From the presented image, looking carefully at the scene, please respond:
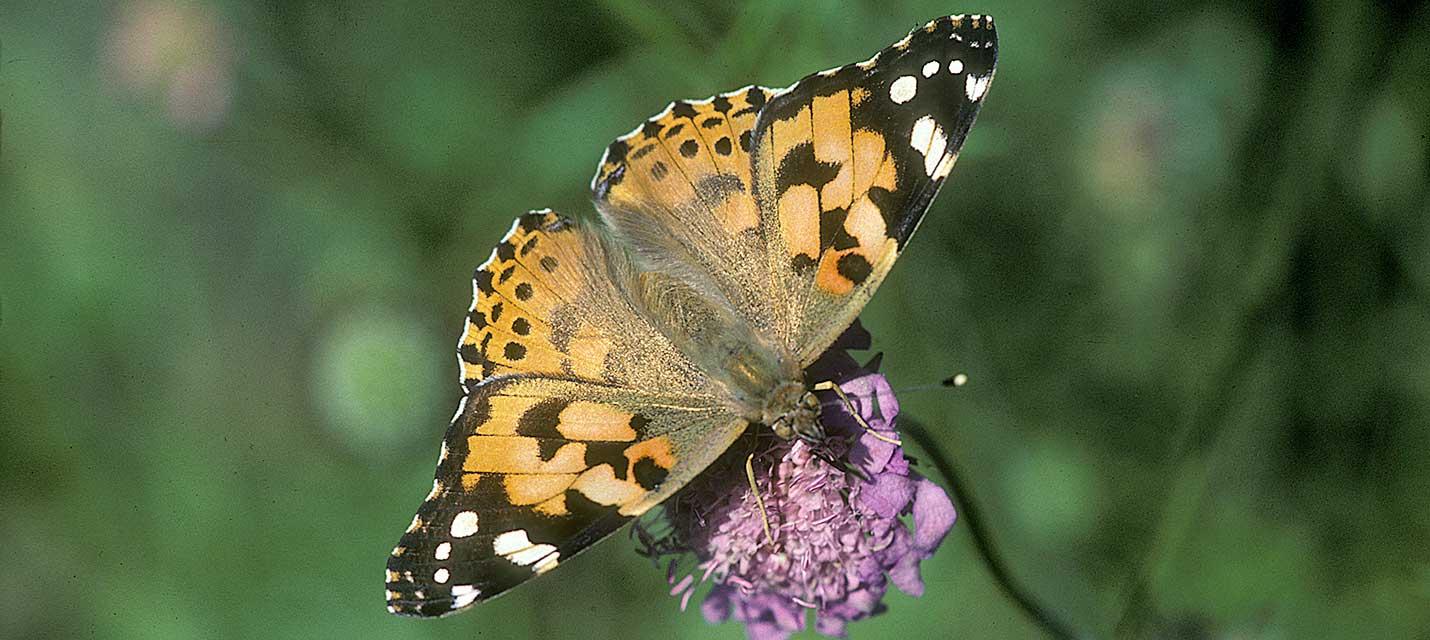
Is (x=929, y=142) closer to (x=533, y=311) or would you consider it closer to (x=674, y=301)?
(x=674, y=301)

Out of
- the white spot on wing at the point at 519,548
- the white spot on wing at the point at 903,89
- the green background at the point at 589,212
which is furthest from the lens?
the green background at the point at 589,212

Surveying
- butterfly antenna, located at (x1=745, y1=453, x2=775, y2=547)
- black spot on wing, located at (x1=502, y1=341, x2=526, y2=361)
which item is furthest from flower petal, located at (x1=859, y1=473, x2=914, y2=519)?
black spot on wing, located at (x1=502, y1=341, x2=526, y2=361)

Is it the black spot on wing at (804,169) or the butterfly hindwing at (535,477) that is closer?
the butterfly hindwing at (535,477)

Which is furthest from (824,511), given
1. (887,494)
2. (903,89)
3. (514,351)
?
(903,89)

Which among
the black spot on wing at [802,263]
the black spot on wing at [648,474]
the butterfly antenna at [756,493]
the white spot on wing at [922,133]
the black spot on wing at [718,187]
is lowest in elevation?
the butterfly antenna at [756,493]

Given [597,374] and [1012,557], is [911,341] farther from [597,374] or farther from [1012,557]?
[597,374]

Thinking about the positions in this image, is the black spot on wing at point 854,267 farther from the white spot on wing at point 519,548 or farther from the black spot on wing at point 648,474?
the white spot on wing at point 519,548

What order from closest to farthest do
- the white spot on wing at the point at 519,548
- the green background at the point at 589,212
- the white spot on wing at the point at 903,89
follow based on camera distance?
the white spot on wing at the point at 519,548 < the white spot on wing at the point at 903,89 < the green background at the point at 589,212

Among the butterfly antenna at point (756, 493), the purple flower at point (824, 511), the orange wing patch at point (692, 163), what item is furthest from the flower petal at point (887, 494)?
the orange wing patch at point (692, 163)
